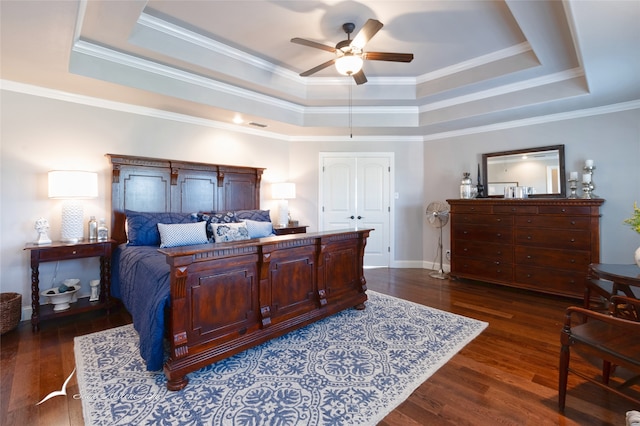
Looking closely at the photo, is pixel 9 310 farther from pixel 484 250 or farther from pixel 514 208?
pixel 514 208

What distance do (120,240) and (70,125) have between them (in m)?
1.41

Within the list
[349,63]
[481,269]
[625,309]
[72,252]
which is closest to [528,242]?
[481,269]

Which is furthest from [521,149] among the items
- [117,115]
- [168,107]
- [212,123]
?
[117,115]

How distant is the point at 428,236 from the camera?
5.47 meters

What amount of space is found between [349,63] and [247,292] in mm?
2278

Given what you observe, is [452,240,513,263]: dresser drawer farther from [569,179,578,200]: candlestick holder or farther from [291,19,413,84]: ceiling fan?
[291,19,413,84]: ceiling fan

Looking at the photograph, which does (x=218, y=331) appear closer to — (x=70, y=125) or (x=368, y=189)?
(x=70, y=125)

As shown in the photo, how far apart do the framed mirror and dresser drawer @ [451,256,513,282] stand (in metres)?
1.13

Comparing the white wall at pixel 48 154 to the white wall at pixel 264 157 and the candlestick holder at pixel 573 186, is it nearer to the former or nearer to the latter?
the white wall at pixel 264 157

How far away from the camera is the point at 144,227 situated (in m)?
3.36

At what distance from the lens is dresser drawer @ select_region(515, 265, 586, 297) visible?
11.6 feet

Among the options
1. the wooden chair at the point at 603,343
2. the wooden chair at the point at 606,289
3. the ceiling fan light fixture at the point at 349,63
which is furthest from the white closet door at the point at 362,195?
the wooden chair at the point at 603,343

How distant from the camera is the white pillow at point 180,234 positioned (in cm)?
318

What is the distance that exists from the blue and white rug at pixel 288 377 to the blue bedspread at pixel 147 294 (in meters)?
0.25
